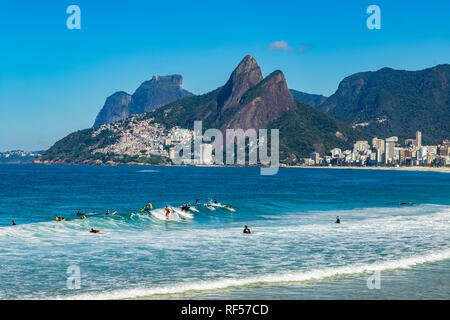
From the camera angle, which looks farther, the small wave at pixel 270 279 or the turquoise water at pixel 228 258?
the turquoise water at pixel 228 258

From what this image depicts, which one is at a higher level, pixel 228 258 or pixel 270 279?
pixel 270 279

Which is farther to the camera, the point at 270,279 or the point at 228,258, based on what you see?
the point at 228,258

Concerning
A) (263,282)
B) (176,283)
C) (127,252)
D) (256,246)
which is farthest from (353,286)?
(127,252)

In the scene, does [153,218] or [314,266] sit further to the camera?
[153,218]

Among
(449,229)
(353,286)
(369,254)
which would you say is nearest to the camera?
(353,286)

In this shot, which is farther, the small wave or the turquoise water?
the turquoise water
